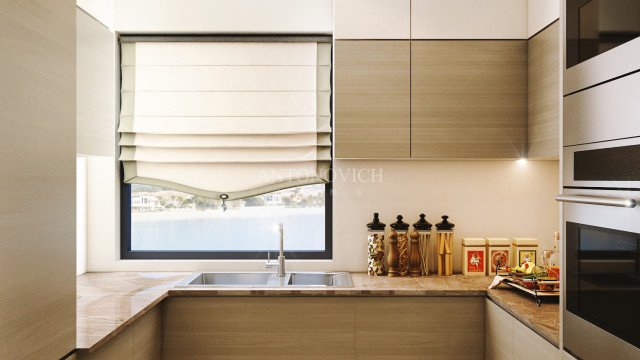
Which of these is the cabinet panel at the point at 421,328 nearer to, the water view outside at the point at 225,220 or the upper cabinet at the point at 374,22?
the water view outside at the point at 225,220

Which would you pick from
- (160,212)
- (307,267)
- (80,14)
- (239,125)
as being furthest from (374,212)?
(80,14)

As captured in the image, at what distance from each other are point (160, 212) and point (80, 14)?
1.34 meters

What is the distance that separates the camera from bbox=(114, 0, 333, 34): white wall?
2.95 meters

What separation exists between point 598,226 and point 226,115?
2.17 meters

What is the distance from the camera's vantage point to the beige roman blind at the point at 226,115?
2980 mm

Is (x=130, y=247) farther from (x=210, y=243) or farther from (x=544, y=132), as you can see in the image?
(x=544, y=132)

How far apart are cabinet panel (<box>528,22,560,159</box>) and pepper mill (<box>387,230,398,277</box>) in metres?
0.88

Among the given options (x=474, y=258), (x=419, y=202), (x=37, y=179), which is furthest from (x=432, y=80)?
(x=37, y=179)

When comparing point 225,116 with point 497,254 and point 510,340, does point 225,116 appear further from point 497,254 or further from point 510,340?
point 510,340

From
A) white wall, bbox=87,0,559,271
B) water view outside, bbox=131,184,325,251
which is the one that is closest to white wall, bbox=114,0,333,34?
white wall, bbox=87,0,559,271

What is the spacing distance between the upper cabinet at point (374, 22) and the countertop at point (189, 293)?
1.38m

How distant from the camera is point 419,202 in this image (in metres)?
3.02

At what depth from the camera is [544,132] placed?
2.53 m

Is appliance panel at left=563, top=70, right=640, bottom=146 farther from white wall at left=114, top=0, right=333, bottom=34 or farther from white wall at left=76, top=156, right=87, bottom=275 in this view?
white wall at left=76, top=156, right=87, bottom=275
